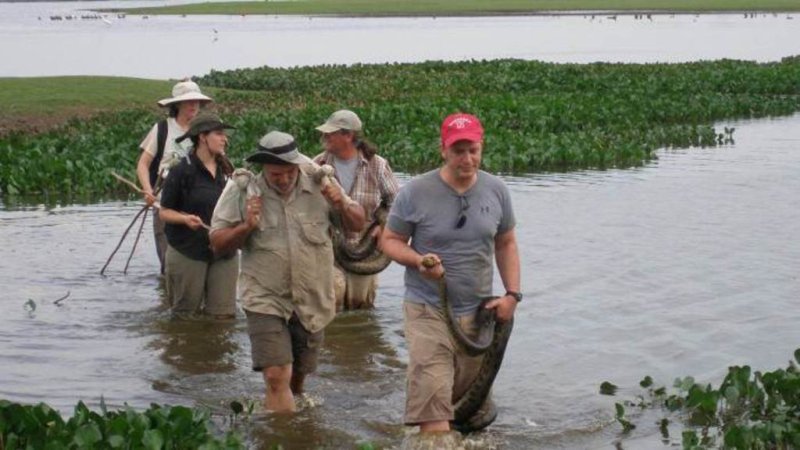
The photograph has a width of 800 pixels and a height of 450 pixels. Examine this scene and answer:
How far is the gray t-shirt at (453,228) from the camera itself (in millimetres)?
8281

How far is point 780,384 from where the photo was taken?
31.5 feet

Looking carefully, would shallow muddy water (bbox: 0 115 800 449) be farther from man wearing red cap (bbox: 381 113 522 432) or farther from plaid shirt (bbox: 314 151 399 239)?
plaid shirt (bbox: 314 151 399 239)

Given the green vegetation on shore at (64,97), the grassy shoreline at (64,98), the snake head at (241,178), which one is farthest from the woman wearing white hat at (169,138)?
the green vegetation on shore at (64,97)

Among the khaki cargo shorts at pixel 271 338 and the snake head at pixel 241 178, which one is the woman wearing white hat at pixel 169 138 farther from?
the khaki cargo shorts at pixel 271 338

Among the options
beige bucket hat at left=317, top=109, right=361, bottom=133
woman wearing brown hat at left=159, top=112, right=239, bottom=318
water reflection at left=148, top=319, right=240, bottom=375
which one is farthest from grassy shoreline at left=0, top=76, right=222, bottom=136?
beige bucket hat at left=317, top=109, right=361, bottom=133

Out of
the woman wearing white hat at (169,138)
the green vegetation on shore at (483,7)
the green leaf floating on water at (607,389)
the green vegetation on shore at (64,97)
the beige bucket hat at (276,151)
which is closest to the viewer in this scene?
the beige bucket hat at (276,151)

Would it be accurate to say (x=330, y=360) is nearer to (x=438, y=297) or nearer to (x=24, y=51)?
(x=438, y=297)

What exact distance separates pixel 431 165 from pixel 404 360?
40.4ft

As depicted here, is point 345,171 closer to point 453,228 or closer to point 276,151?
point 276,151

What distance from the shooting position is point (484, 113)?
1131 inches

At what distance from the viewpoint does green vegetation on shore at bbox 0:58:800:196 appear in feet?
76.8

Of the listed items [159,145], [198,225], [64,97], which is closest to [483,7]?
[64,97]

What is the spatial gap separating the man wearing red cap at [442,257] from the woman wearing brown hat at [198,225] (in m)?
2.80

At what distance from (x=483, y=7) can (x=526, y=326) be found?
12762cm
